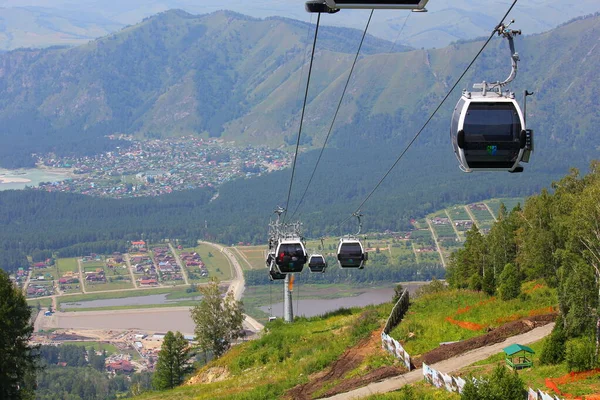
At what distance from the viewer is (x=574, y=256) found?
40.8m

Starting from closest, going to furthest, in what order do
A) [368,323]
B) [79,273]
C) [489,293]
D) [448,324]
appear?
[448,324], [368,323], [489,293], [79,273]

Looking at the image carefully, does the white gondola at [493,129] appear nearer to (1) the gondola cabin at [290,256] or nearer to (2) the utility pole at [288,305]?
(1) the gondola cabin at [290,256]

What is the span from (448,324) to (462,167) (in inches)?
841

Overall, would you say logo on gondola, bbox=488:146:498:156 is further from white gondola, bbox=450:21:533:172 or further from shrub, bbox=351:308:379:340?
shrub, bbox=351:308:379:340

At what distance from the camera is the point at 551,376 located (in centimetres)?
2834

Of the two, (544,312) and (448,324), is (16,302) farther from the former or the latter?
(544,312)

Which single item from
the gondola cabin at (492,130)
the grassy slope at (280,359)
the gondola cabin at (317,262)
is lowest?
the grassy slope at (280,359)

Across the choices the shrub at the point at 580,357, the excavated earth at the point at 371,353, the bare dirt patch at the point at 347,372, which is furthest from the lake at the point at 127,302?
the shrub at the point at 580,357

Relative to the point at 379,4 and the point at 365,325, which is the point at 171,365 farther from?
the point at 379,4

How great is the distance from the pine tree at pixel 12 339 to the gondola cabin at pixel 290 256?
15.0m

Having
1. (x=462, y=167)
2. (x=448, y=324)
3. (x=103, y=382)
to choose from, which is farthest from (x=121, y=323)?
(x=462, y=167)

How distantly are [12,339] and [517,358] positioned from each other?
86.4ft

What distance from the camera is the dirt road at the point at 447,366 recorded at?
30.6 meters

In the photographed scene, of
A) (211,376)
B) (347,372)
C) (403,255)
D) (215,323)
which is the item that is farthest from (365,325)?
(403,255)
